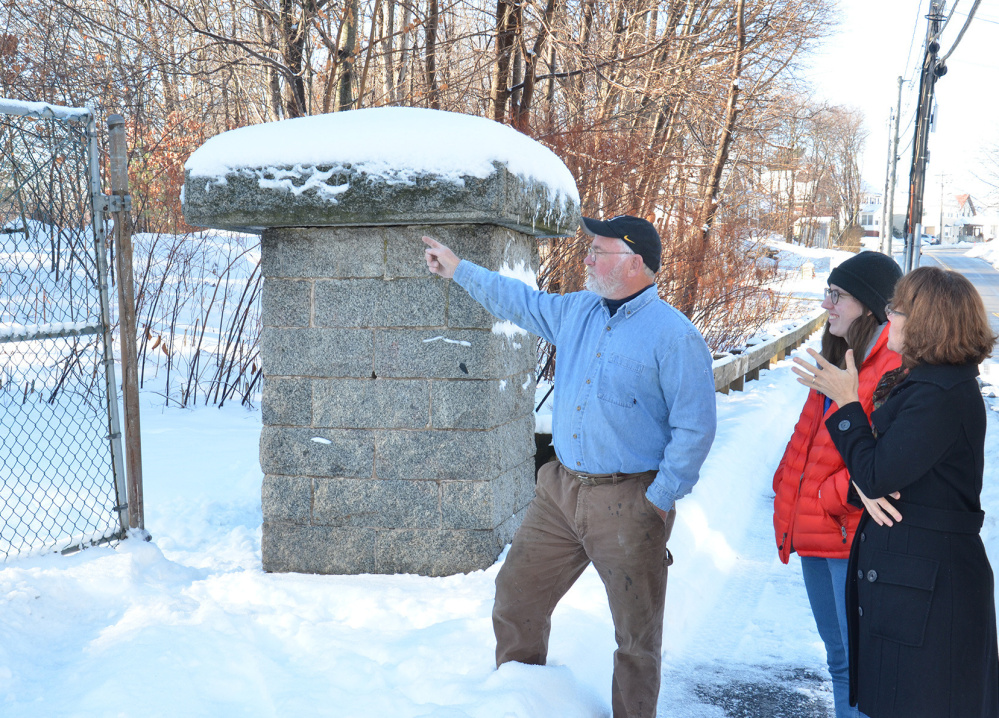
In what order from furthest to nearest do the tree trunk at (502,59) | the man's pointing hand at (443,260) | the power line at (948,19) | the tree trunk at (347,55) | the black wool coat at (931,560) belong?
the power line at (948,19) → the tree trunk at (502,59) → the tree trunk at (347,55) → the man's pointing hand at (443,260) → the black wool coat at (931,560)

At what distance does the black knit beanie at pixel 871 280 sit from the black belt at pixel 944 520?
0.72 m

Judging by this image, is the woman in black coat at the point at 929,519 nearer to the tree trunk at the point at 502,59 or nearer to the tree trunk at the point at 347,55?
the tree trunk at the point at 347,55

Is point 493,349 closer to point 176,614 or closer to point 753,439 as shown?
point 176,614

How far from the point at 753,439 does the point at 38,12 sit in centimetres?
874

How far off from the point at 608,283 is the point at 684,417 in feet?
1.75

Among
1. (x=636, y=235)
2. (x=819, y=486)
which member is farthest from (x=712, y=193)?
(x=819, y=486)

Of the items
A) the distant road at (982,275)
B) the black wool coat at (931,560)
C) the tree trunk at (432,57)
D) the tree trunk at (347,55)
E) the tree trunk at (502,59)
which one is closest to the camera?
the black wool coat at (931,560)

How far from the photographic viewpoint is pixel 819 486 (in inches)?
103

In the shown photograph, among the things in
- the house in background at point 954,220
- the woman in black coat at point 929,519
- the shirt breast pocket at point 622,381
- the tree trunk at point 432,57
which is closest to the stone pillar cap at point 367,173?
the shirt breast pocket at point 622,381

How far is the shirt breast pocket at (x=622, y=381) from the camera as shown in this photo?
2557 mm

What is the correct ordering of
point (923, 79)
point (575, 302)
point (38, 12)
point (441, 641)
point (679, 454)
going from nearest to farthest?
point (679, 454) < point (575, 302) < point (441, 641) < point (38, 12) < point (923, 79)

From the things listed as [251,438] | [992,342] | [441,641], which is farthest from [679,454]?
[251,438]

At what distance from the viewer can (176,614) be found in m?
3.30

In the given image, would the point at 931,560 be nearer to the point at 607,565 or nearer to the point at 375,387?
the point at 607,565
